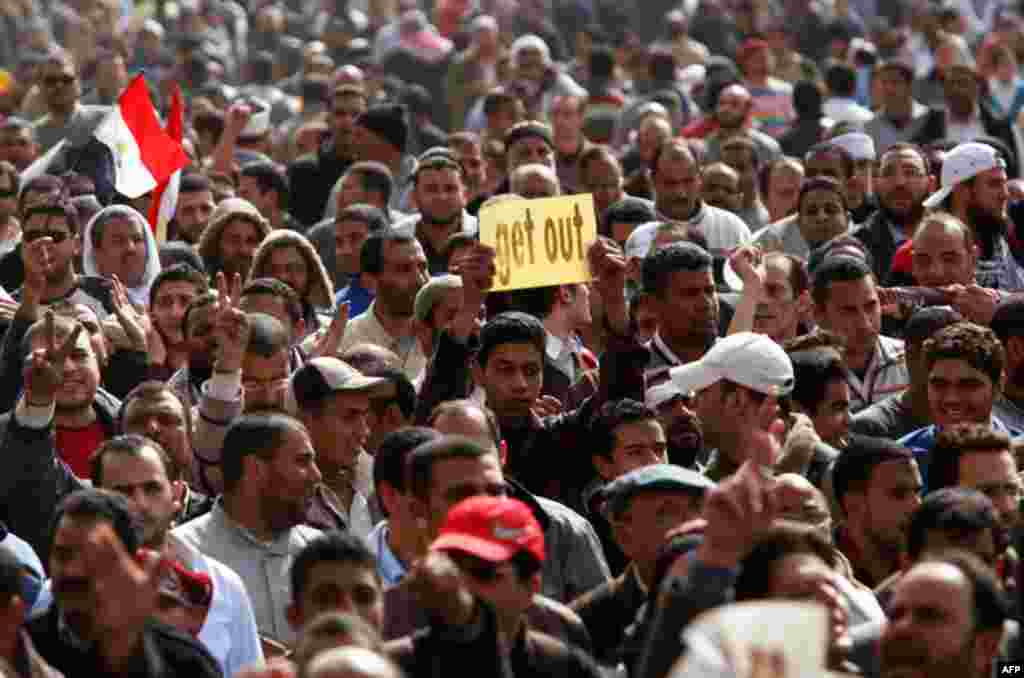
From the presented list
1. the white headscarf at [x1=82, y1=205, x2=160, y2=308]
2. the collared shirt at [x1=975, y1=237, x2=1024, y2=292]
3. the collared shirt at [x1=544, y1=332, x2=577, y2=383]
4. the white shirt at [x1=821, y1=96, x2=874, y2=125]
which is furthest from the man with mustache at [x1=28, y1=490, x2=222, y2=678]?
the white shirt at [x1=821, y1=96, x2=874, y2=125]

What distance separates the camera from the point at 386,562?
8.53 metres

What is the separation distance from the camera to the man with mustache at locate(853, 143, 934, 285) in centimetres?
1400

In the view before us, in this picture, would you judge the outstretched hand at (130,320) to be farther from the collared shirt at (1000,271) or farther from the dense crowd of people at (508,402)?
the collared shirt at (1000,271)

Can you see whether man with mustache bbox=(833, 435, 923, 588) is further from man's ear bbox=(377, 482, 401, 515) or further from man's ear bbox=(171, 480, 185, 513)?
man's ear bbox=(171, 480, 185, 513)

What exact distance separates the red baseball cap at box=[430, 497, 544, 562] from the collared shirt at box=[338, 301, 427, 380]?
4.39 m

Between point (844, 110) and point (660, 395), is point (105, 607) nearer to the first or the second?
point (660, 395)

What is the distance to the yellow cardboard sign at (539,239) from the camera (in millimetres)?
11883

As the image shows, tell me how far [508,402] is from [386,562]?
69.7 inches

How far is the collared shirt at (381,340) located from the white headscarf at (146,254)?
3.83 feet

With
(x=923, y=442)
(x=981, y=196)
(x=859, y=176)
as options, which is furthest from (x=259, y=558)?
(x=859, y=176)

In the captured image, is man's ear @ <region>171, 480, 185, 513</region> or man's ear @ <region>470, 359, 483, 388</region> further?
man's ear @ <region>470, 359, 483, 388</region>

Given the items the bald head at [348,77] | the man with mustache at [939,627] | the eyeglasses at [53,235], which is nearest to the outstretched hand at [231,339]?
the eyeglasses at [53,235]

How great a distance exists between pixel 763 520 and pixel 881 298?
18.0 feet

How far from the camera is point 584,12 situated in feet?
92.1
